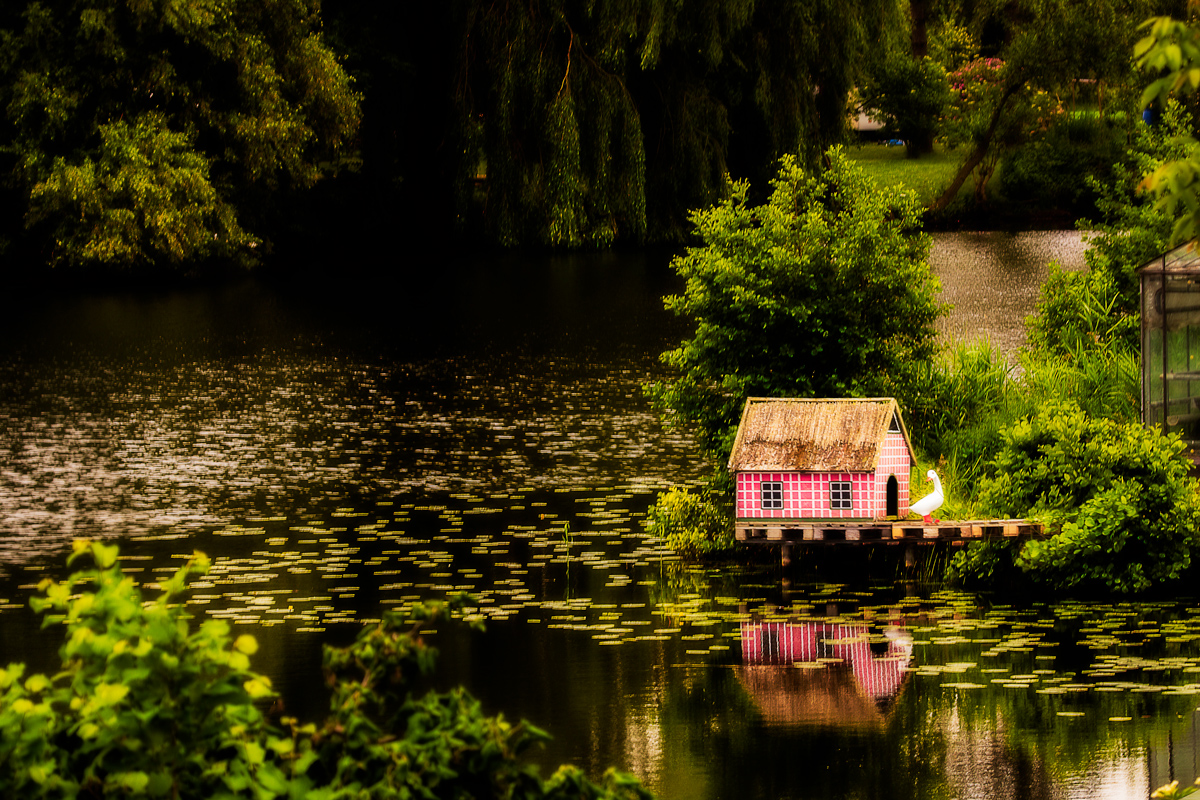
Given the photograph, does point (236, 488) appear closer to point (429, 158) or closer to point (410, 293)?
point (410, 293)

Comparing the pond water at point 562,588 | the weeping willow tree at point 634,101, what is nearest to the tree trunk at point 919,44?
the weeping willow tree at point 634,101

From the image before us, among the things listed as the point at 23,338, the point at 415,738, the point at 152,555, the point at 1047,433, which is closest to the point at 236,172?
the point at 23,338

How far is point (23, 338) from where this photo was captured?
99.9ft

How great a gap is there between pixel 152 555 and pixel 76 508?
97.0 inches

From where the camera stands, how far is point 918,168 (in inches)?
2359

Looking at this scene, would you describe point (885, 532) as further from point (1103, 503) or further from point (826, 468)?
point (1103, 503)

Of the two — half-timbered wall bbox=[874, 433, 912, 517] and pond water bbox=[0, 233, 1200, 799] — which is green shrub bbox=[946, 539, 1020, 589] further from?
half-timbered wall bbox=[874, 433, 912, 517]

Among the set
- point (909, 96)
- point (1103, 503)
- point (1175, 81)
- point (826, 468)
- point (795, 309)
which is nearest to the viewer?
point (1175, 81)

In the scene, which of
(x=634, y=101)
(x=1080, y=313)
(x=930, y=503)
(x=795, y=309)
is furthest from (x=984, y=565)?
(x=634, y=101)

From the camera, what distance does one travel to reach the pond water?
375 inches

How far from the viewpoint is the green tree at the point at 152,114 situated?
1452 inches

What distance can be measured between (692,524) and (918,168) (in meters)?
47.5

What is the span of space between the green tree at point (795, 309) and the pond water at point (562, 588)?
1587 millimetres

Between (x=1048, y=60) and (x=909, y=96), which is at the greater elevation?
(x=909, y=96)
